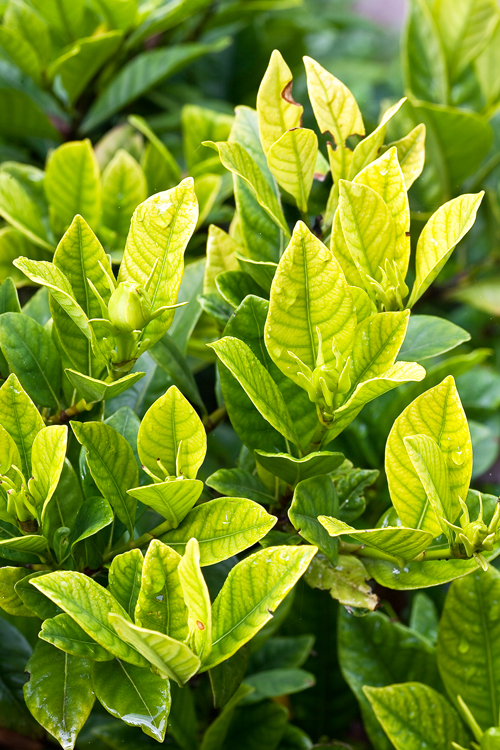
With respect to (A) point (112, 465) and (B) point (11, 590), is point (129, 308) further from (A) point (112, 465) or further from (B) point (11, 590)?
(B) point (11, 590)

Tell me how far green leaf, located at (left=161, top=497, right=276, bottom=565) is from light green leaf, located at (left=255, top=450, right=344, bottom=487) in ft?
0.17

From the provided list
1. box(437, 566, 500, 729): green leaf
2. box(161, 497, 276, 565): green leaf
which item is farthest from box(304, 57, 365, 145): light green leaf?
box(437, 566, 500, 729): green leaf

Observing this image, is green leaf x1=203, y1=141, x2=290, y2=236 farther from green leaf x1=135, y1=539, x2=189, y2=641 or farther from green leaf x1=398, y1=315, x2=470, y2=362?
green leaf x1=135, y1=539, x2=189, y2=641

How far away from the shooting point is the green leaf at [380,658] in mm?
850

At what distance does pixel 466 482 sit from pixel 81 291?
365mm

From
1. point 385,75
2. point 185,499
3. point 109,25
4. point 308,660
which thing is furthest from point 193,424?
point 385,75

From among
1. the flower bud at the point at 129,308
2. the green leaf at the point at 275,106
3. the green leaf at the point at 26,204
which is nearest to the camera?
the flower bud at the point at 129,308

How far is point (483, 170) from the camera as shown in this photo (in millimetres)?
1252

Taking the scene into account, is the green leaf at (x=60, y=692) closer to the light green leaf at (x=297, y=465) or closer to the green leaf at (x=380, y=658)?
the light green leaf at (x=297, y=465)

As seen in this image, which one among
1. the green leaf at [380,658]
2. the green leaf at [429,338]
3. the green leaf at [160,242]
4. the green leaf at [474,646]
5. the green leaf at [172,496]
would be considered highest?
the green leaf at [160,242]

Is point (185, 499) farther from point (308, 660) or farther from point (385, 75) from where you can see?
point (385, 75)

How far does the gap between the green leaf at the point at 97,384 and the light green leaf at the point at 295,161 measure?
0.79 feet

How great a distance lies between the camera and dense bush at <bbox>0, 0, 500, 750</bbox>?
0.53m

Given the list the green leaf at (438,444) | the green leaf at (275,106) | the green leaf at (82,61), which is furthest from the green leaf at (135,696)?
the green leaf at (82,61)
